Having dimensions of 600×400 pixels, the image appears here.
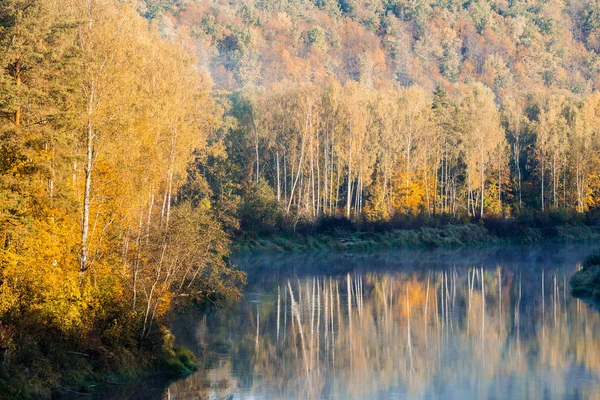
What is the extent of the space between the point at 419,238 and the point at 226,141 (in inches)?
696

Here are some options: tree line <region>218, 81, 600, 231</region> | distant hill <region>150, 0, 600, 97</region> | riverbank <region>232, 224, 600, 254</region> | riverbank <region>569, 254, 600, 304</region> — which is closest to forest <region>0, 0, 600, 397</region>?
tree line <region>218, 81, 600, 231</region>

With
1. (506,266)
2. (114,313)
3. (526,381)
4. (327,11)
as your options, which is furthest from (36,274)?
(327,11)

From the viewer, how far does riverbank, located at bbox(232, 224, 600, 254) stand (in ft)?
186

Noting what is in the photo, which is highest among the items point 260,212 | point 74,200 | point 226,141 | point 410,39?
point 410,39

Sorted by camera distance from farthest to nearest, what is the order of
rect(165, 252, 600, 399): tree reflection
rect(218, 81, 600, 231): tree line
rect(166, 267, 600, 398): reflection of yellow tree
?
rect(218, 81, 600, 231): tree line
rect(166, 267, 600, 398): reflection of yellow tree
rect(165, 252, 600, 399): tree reflection

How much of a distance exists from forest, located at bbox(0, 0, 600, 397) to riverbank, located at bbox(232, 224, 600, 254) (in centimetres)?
137

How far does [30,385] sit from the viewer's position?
1711 centimetres

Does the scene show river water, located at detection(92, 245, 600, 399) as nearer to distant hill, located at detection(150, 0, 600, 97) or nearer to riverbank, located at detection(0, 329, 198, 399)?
riverbank, located at detection(0, 329, 198, 399)

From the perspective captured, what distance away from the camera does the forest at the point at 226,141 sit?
64.8 feet

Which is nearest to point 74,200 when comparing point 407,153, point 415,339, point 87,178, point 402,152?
point 87,178

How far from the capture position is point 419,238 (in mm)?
62125

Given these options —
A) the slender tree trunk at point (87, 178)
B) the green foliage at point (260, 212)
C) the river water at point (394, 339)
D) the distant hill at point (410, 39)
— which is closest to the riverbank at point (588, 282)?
the river water at point (394, 339)

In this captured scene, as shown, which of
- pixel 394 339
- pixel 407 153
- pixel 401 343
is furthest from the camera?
pixel 407 153

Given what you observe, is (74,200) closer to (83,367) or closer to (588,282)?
(83,367)
